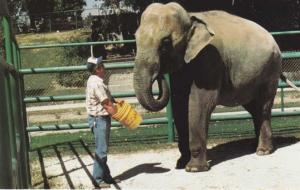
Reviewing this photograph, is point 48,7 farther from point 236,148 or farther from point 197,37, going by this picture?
point 197,37

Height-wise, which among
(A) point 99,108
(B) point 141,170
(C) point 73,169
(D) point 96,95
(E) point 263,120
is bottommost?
(C) point 73,169

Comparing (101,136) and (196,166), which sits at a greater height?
(101,136)

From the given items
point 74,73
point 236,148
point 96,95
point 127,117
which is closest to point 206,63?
point 127,117

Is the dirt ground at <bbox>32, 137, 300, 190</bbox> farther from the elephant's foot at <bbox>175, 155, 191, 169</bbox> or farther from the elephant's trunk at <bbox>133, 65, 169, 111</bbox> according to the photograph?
the elephant's trunk at <bbox>133, 65, 169, 111</bbox>

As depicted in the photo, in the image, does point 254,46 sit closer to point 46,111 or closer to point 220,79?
point 220,79

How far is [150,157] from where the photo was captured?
29.1ft

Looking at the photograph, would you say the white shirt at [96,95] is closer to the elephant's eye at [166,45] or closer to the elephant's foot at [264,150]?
the elephant's eye at [166,45]

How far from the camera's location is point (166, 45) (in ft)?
23.3

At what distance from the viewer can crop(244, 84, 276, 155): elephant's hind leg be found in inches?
332

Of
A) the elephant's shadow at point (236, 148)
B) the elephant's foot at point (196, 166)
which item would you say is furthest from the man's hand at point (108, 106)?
the elephant's shadow at point (236, 148)

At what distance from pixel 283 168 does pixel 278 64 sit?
1.68 m

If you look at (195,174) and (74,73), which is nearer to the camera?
(195,174)

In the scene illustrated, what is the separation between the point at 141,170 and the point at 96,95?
4.91ft

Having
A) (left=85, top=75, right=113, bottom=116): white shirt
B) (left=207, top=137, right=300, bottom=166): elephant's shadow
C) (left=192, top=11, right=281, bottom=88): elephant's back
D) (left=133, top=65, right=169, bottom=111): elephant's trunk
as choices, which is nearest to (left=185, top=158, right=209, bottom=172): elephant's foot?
(left=207, top=137, right=300, bottom=166): elephant's shadow
